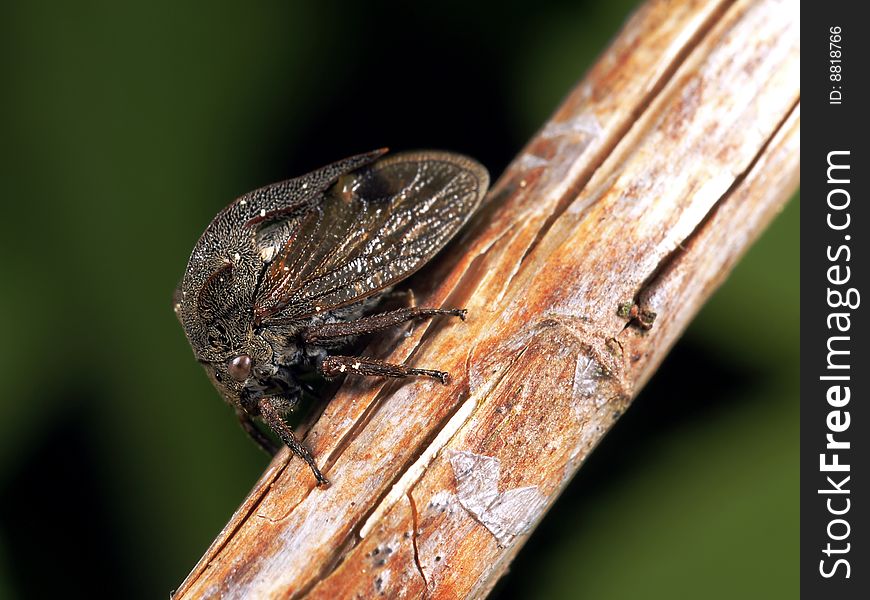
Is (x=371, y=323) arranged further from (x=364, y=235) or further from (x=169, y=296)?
(x=169, y=296)

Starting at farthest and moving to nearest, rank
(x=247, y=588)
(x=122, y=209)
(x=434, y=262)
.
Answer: (x=122, y=209)
(x=434, y=262)
(x=247, y=588)

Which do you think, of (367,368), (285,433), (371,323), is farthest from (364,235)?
(285,433)

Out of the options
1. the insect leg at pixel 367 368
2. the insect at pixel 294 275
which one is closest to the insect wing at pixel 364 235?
the insect at pixel 294 275

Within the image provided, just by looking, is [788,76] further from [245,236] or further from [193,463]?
[193,463]

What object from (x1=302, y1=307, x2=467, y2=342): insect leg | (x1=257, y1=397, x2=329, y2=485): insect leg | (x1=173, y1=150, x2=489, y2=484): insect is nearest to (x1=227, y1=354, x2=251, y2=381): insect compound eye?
(x1=173, y1=150, x2=489, y2=484): insect

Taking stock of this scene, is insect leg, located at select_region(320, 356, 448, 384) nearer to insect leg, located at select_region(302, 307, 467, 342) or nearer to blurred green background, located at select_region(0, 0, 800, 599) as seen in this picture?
insect leg, located at select_region(302, 307, 467, 342)

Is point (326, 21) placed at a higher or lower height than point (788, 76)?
lower

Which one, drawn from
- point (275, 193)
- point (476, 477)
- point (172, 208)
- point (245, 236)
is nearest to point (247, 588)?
point (476, 477)
